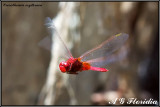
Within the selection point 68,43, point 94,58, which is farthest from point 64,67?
point 68,43

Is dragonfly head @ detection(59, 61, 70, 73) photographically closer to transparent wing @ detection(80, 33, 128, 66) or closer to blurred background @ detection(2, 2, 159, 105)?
transparent wing @ detection(80, 33, 128, 66)

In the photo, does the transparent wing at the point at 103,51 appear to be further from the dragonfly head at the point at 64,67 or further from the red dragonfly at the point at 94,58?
the dragonfly head at the point at 64,67

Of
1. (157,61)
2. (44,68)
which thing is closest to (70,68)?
(44,68)

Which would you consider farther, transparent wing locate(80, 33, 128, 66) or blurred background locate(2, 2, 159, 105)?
blurred background locate(2, 2, 159, 105)

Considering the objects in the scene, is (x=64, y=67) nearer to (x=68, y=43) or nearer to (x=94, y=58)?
(x=94, y=58)

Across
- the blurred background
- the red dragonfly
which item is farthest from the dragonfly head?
the blurred background

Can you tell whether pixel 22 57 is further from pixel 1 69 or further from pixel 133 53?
pixel 133 53
